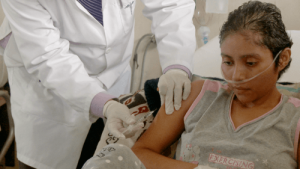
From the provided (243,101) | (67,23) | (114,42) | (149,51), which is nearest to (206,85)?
(243,101)

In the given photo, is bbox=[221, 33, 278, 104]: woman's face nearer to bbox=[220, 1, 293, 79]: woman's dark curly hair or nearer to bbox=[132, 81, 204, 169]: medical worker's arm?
bbox=[220, 1, 293, 79]: woman's dark curly hair

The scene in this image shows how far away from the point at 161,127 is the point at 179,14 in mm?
708

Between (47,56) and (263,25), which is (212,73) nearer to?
(263,25)

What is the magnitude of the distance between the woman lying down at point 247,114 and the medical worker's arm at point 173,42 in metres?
0.14

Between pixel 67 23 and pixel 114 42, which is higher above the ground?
pixel 67 23

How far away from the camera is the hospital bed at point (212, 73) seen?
1.27 m

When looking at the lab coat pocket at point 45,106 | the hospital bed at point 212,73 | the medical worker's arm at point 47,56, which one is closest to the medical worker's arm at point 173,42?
the hospital bed at point 212,73

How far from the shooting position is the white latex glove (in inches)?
46.9

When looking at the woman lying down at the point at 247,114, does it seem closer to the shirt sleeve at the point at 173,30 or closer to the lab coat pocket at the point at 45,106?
the shirt sleeve at the point at 173,30

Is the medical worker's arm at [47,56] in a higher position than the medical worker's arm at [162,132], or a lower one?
higher

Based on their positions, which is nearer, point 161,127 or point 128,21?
point 161,127

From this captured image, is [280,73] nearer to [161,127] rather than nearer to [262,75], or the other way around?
[262,75]

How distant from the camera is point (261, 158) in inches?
36.2

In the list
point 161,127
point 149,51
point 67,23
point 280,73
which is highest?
point 67,23
